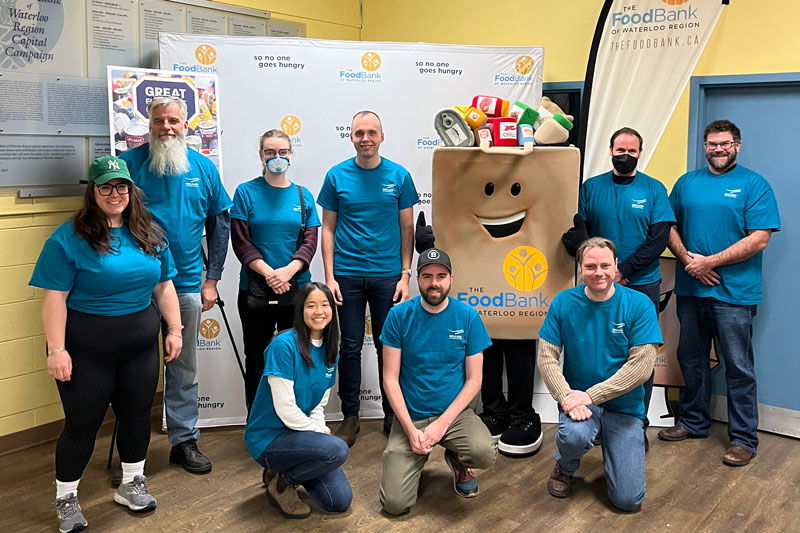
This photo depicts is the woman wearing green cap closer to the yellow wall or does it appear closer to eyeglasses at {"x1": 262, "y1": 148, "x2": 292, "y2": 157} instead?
eyeglasses at {"x1": 262, "y1": 148, "x2": 292, "y2": 157}

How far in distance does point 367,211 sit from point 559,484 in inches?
53.4

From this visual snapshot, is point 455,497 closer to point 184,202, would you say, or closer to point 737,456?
point 737,456

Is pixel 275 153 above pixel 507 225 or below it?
above

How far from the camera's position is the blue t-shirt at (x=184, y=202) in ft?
9.77

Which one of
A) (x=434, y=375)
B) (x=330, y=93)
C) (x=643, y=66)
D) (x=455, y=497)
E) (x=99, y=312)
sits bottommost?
(x=455, y=497)

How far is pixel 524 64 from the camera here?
13.2ft

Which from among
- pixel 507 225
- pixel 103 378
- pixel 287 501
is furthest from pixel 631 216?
pixel 103 378

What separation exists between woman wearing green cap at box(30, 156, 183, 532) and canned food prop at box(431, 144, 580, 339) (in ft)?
3.94

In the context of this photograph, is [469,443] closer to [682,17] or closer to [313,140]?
[313,140]

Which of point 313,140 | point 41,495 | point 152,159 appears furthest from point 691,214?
point 41,495

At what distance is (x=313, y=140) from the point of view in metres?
3.83

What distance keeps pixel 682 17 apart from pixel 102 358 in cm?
294

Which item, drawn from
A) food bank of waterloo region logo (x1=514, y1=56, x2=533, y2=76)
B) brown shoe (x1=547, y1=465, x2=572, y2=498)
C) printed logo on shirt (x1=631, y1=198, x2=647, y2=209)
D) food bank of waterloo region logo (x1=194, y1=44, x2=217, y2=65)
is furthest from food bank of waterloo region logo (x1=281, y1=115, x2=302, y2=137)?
brown shoe (x1=547, y1=465, x2=572, y2=498)

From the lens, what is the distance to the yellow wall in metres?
3.46
